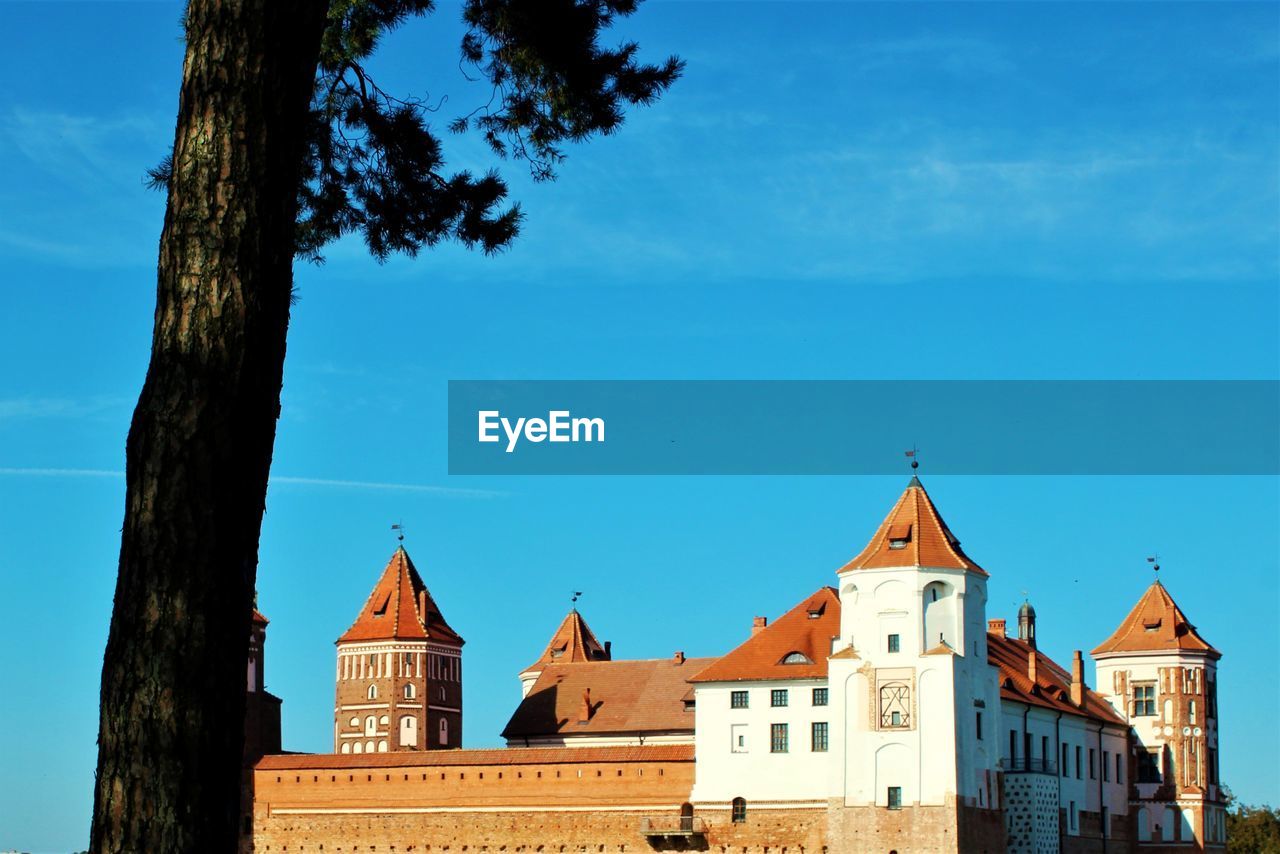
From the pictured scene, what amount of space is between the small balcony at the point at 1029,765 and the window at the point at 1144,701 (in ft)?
30.8

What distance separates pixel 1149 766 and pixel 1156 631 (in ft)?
16.2

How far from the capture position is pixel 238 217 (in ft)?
26.0

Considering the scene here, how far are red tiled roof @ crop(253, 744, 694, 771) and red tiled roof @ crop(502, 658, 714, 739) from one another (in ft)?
14.2

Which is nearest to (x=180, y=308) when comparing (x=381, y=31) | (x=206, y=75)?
(x=206, y=75)

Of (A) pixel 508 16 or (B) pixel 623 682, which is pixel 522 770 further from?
(A) pixel 508 16

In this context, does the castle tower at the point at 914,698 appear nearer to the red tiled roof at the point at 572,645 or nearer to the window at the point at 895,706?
the window at the point at 895,706

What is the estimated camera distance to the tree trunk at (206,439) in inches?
288

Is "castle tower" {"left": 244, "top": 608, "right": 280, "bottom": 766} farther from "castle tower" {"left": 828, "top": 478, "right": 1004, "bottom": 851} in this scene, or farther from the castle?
"castle tower" {"left": 828, "top": 478, "right": 1004, "bottom": 851}

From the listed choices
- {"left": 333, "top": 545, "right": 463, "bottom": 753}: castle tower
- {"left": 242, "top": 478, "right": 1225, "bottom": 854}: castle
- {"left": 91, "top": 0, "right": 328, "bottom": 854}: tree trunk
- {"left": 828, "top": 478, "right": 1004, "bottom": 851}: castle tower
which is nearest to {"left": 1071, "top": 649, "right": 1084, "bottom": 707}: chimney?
{"left": 242, "top": 478, "right": 1225, "bottom": 854}: castle

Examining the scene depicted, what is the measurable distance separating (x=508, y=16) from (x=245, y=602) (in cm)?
626

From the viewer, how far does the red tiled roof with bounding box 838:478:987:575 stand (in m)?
50.9

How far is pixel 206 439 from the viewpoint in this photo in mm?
7664

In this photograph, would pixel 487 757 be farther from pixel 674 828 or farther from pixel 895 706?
pixel 895 706

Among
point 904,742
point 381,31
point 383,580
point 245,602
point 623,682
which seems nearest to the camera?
point 245,602
